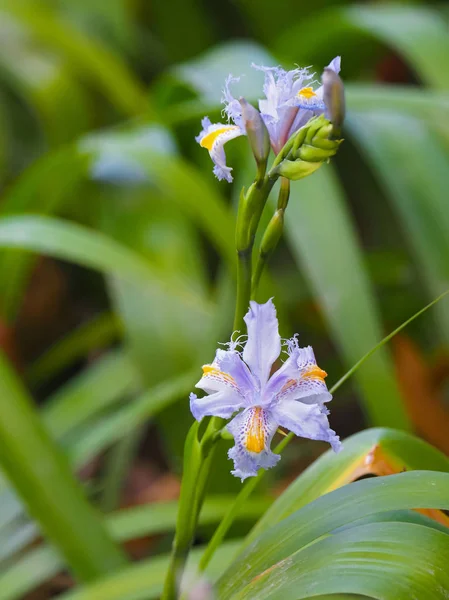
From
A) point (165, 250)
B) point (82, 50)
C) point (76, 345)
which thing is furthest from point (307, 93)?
point (82, 50)

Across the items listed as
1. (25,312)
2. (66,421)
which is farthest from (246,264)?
(25,312)

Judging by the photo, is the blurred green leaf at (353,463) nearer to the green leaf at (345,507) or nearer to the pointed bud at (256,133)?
the green leaf at (345,507)

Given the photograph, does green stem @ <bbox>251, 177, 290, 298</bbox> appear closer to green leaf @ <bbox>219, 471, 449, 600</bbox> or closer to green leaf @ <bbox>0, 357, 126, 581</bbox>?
green leaf @ <bbox>219, 471, 449, 600</bbox>

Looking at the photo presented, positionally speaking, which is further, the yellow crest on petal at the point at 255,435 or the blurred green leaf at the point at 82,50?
the blurred green leaf at the point at 82,50

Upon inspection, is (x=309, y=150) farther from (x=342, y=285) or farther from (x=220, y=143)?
(x=342, y=285)

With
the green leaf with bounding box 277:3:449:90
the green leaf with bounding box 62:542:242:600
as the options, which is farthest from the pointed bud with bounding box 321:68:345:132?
the green leaf with bounding box 277:3:449:90

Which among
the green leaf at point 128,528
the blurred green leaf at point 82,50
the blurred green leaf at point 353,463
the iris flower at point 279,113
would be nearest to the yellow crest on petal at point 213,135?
the iris flower at point 279,113
